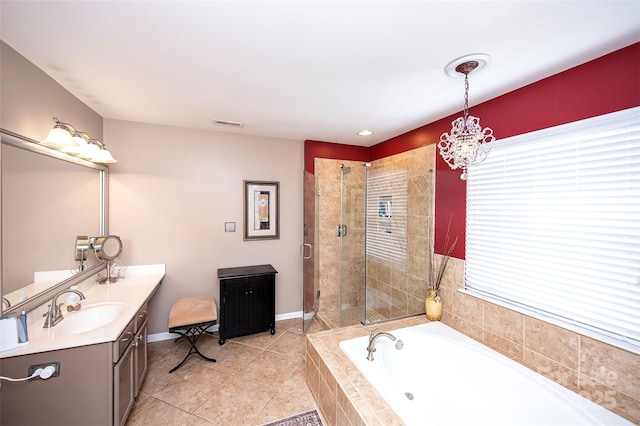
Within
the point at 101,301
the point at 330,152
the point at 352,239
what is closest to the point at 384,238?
the point at 352,239

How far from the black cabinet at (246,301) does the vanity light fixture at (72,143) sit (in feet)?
5.45

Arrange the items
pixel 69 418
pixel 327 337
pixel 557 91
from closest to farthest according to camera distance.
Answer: pixel 69 418
pixel 557 91
pixel 327 337

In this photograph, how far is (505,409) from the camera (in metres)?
1.70

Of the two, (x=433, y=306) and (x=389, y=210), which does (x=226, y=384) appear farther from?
(x=389, y=210)

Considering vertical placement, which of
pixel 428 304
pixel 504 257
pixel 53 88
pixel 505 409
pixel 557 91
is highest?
pixel 53 88

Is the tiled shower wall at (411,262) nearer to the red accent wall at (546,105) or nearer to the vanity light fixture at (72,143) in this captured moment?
the red accent wall at (546,105)

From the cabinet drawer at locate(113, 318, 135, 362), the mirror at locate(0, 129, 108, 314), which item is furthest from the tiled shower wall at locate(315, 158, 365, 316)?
the mirror at locate(0, 129, 108, 314)

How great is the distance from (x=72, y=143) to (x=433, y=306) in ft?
10.9

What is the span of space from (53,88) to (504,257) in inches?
146

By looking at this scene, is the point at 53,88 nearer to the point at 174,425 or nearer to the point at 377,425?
the point at 174,425

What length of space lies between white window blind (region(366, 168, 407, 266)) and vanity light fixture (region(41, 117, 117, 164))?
2621 millimetres

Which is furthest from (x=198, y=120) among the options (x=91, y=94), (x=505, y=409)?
(x=505, y=409)

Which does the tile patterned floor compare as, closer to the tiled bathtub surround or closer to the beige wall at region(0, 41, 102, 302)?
the tiled bathtub surround

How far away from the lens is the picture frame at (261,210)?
3.30 meters
